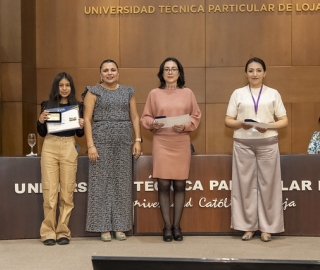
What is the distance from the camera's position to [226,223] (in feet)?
15.8

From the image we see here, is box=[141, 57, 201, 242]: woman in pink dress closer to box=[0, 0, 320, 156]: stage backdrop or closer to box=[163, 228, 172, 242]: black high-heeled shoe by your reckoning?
box=[163, 228, 172, 242]: black high-heeled shoe

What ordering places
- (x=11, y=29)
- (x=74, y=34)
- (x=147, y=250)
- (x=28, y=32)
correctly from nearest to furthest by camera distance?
(x=147, y=250) → (x=11, y=29) → (x=28, y=32) → (x=74, y=34)

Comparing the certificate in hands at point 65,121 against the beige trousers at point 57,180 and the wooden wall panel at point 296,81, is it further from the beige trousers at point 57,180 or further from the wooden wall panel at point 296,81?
the wooden wall panel at point 296,81

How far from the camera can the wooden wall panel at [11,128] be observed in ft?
20.1

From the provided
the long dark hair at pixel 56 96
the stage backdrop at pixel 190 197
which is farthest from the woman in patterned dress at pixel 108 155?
the stage backdrop at pixel 190 197

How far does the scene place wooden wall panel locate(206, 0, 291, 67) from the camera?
21.0 feet

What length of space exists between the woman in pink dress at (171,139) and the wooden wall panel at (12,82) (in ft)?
7.43

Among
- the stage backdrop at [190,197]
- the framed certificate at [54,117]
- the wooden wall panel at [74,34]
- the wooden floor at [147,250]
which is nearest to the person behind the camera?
the wooden floor at [147,250]

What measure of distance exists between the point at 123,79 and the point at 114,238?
8.28ft

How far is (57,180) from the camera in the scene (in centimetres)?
446

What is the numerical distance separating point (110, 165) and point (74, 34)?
263 cm

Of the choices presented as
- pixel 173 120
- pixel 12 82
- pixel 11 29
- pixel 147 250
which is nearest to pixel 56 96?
pixel 173 120

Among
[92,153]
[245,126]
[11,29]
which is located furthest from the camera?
[11,29]

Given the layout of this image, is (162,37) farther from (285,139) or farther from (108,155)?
(108,155)
